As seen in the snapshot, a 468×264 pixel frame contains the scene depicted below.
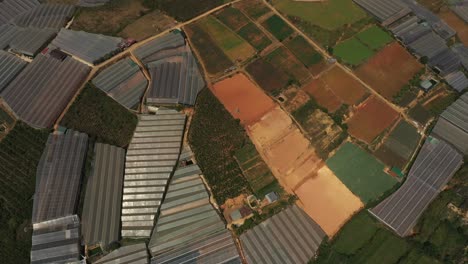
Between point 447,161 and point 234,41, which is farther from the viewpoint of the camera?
point 234,41

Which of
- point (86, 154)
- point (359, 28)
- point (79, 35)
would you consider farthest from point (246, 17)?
point (86, 154)

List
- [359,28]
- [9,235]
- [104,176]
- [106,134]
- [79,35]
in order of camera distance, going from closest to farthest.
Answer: [9,235] < [104,176] < [106,134] < [79,35] < [359,28]

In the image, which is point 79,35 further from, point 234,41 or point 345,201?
point 345,201

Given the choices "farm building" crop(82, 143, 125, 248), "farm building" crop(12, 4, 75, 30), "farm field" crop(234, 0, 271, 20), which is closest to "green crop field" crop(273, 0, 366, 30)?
"farm field" crop(234, 0, 271, 20)

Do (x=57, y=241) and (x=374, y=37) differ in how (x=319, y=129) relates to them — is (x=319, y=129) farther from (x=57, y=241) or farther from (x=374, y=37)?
(x=57, y=241)

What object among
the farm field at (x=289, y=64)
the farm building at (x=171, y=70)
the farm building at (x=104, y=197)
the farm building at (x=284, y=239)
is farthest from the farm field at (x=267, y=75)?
the farm building at (x=104, y=197)

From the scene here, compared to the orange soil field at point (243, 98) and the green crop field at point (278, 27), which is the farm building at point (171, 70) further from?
the green crop field at point (278, 27)

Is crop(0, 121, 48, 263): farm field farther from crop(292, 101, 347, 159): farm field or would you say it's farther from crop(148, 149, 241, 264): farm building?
crop(292, 101, 347, 159): farm field
